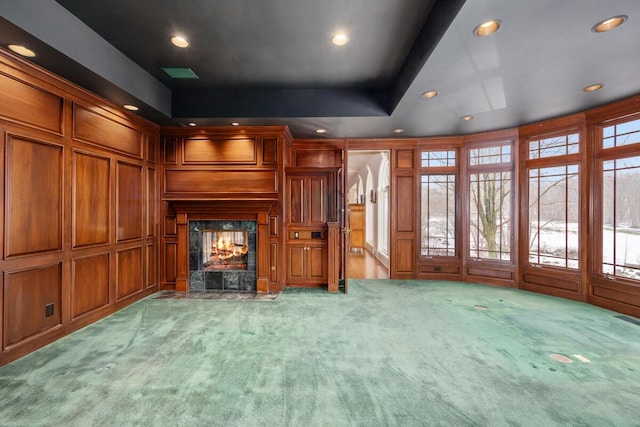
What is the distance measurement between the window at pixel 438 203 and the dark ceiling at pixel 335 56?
1188 millimetres

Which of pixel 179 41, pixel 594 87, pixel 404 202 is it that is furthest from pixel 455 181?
pixel 179 41

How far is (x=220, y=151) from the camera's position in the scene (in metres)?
4.51

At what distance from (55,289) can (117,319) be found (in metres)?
0.78

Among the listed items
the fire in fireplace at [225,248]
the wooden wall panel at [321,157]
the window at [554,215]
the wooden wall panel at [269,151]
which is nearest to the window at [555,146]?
the window at [554,215]

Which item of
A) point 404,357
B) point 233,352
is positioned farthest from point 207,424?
point 404,357

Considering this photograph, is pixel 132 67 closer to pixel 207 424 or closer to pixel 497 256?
pixel 207 424

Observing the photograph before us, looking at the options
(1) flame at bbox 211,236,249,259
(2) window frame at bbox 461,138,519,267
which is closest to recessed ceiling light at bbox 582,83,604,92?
(2) window frame at bbox 461,138,519,267

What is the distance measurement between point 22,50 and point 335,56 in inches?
115

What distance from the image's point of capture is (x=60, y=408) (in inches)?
71.4

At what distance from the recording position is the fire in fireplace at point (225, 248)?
15.0 feet

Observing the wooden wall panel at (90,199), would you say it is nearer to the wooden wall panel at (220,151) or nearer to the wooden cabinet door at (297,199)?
the wooden wall panel at (220,151)

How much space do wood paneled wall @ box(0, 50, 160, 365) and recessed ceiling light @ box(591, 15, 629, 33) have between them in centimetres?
492

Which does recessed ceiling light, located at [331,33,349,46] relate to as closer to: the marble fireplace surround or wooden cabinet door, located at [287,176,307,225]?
wooden cabinet door, located at [287,176,307,225]

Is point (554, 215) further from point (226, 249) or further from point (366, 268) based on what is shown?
point (226, 249)
